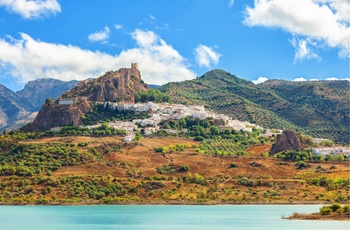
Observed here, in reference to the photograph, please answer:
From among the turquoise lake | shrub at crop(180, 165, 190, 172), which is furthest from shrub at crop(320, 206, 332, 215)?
shrub at crop(180, 165, 190, 172)

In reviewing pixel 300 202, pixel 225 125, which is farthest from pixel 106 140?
pixel 300 202

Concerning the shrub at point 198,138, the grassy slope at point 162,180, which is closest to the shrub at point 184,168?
the grassy slope at point 162,180

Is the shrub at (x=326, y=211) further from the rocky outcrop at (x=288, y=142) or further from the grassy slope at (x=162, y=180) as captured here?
the rocky outcrop at (x=288, y=142)

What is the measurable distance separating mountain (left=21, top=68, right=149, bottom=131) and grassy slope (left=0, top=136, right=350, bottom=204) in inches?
856

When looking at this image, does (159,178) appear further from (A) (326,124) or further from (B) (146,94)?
(A) (326,124)

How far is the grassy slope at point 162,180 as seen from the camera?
310 ft

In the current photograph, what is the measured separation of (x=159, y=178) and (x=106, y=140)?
28038mm

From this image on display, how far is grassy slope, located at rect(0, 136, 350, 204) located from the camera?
94438 mm

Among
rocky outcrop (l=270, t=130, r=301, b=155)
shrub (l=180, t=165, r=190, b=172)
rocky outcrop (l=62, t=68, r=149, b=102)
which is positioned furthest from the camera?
rocky outcrop (l=62, t=68, r=149, b=102)

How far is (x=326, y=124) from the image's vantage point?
194 metres

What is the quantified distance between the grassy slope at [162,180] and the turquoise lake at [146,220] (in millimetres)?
12464

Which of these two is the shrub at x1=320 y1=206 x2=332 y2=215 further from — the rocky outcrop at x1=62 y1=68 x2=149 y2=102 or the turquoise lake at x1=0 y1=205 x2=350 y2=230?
the rocky outcrop at x1=62 y1=68 x2=149 y2=102

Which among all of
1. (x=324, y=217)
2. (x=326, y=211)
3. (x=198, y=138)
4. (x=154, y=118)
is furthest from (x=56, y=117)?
(x=324, y=217)

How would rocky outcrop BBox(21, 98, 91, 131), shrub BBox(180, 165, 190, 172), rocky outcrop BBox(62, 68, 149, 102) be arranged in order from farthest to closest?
1. rocky outcrop BBox(62, 68, 149, 102)
2. rocky outcrop BBox(21, 98, 91, 131)
3. shrub BBox(180, 165, 190, 172)
